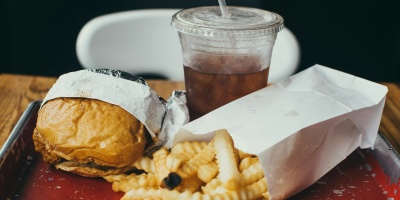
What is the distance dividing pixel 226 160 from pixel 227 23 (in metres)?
0.36

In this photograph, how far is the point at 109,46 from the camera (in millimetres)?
1856

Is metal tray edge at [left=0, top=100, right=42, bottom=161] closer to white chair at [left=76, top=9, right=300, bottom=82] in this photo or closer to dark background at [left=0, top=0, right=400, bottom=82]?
white chair at [left=76, top=9, right=300, bottom=82]

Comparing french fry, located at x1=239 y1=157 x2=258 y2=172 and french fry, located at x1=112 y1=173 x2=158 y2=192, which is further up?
french fry, located at x1=239 y1=157 x2=258 y2=172

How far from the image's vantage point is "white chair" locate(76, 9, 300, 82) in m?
1.81

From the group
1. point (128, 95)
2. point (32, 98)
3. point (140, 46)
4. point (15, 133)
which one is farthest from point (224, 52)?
point (140, 46)

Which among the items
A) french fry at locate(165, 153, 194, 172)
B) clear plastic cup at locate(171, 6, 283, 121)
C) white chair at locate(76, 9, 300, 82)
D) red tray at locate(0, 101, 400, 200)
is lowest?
white chair at locate(76, 9, 300, 82)

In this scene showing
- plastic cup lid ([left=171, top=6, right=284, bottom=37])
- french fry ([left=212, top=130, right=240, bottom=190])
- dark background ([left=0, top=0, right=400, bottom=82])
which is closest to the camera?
french fry ([left=212, top=130, right=240, bottom=190])

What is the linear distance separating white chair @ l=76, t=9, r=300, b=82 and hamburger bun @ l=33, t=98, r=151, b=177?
2.71 feet

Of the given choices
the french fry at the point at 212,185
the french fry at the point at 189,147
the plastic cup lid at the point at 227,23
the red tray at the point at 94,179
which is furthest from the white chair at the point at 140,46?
the french fry at the point at 212,185

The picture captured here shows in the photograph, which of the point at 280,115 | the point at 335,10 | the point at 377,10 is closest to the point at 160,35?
the point at 280,115

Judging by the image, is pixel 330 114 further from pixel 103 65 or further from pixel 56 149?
pixel 103 65

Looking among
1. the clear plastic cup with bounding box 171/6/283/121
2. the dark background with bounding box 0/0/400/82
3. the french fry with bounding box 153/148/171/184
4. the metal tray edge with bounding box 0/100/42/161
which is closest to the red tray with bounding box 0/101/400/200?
the metal tray edge with bounding box 0/100/42/161

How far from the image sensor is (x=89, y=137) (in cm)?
97

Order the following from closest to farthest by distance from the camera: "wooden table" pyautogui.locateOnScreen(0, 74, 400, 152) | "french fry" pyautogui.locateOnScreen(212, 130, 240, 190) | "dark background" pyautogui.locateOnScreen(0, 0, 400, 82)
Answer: "french fry" pyautogui.locateOnScreen(212, 130, 240, 190) → "wooden table" pyautogui.locateOnScreen(0, 74, 400, 152) → "dark background" pyautogui.locateOnScreen(0, 0, 400, 82)
